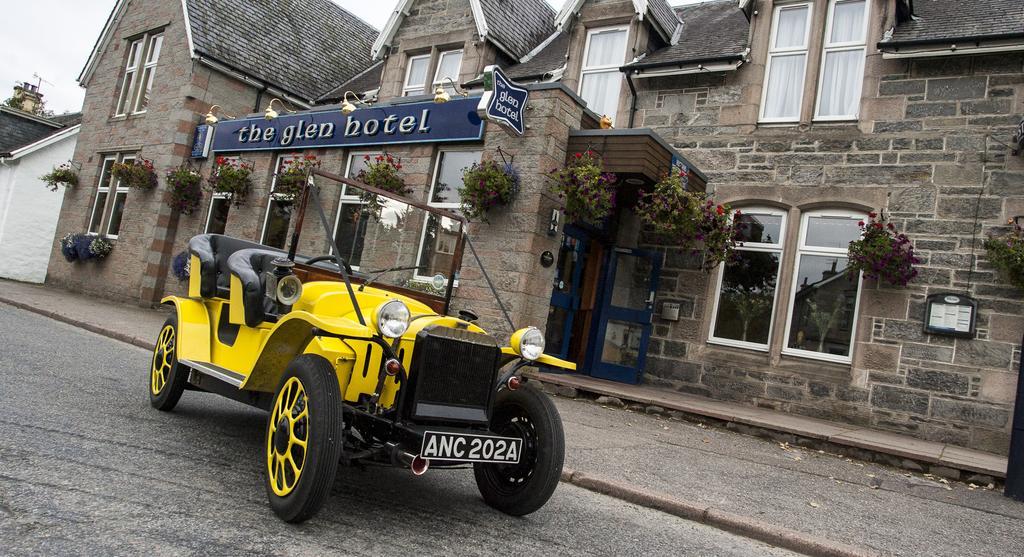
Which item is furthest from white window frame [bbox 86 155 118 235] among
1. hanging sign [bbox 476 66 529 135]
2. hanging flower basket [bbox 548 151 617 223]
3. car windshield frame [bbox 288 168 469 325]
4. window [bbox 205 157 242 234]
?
car windshield frame [bbox 288 168 469 325]

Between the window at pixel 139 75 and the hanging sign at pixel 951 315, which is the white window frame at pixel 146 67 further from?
the hanging sign at pixel 951 315

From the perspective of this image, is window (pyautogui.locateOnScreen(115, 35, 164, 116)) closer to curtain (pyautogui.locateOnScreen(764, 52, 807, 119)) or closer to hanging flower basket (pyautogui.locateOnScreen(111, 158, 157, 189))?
hanging flower basket (pyautogui.locateOnScreen(111, 158, 157, 189))

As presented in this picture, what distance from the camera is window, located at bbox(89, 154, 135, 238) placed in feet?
57.6

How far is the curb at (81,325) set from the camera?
32.4 feet

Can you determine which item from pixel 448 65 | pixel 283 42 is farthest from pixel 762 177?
pixel 283 42

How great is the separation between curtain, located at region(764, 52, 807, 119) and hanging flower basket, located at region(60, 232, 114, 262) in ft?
49.0

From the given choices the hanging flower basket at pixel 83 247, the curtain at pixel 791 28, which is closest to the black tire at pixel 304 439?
the curtain at pixel 791 28

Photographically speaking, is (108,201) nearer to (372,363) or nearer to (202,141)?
(202,141)

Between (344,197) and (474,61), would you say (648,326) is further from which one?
(344,197)

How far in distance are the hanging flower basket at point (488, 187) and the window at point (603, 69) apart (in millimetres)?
3183

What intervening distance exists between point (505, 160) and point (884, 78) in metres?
5.38

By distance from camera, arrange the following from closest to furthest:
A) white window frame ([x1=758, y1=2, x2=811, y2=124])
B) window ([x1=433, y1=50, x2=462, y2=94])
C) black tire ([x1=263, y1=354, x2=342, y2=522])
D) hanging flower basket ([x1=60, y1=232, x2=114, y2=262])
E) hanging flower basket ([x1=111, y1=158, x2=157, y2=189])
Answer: black tire ([x1=263, y1=354, x2=342, y2=522]), white window frame ([x1=758, y1=2, x2=811, y2=124]), window ([x1=433, y1=50, x2=462, y2=94]), hanging flower basket ([x1=111, y1=158, x2=157, y2=189]), hanging flower basket ([x1=60, y1=232, x2=114, y2=262])

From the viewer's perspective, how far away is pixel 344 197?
15.0 ft

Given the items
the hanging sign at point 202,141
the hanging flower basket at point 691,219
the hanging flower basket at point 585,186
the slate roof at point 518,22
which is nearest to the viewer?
the hanging flower basket at point 585,186
